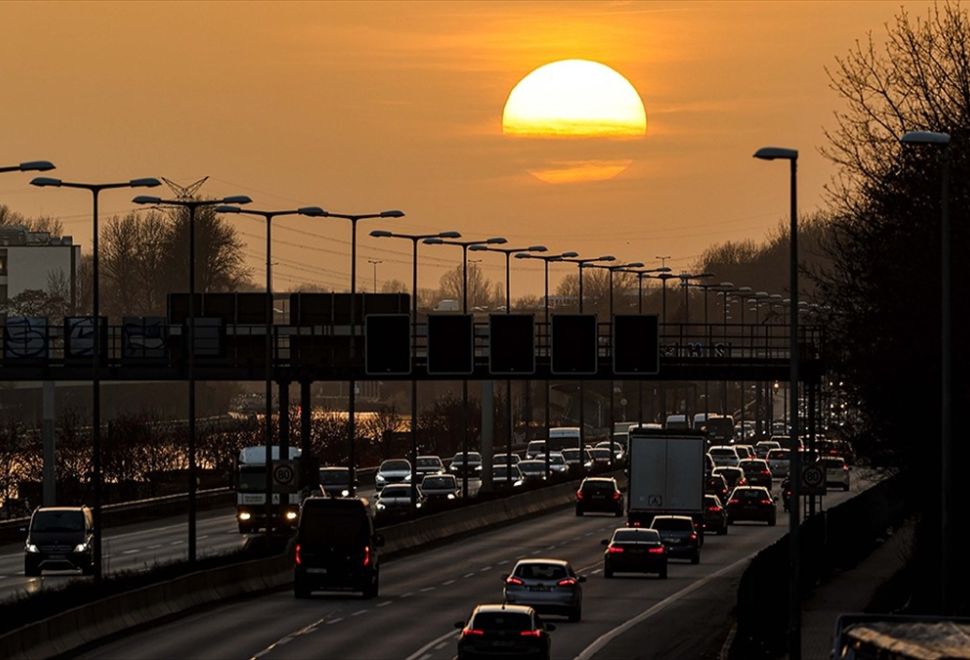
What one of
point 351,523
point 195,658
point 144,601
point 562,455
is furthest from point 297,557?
point 562,455

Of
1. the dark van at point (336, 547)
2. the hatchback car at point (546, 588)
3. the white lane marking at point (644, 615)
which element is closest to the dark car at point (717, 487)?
the white lane marking at point (644, 615)

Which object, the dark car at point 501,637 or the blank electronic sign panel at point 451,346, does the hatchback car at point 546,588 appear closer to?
the dark car at point 501,637

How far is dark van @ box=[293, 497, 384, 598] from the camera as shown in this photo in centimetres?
5803

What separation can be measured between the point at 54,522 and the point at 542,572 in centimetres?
2020

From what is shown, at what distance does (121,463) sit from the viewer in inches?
5034

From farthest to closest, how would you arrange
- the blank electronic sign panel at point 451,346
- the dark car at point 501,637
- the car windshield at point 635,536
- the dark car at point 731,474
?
the dark car at point 731,474 → the blank electronic sign panel at point 451,346 → the car windshield at point 635,536 → the dark car at point 501,637

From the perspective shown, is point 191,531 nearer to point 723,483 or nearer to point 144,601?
point 144,601

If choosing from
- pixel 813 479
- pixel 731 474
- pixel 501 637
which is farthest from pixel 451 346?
pixel 731 474

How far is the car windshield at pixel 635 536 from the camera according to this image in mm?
68562

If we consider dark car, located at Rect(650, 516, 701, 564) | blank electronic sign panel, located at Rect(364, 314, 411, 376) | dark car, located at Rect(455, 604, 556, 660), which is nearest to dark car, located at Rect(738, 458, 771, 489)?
blank electronic sign panel, located at Rect(364, 314, 411, 376)

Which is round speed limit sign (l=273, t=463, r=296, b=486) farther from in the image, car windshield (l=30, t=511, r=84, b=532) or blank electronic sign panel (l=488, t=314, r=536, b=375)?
blank electronic sign panel (l=488, t=314, r=536, b=375)

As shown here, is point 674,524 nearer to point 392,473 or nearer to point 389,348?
point 389,348

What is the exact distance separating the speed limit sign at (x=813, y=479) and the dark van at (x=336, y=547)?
11370mm

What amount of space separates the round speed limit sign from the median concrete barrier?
20.0 feet
